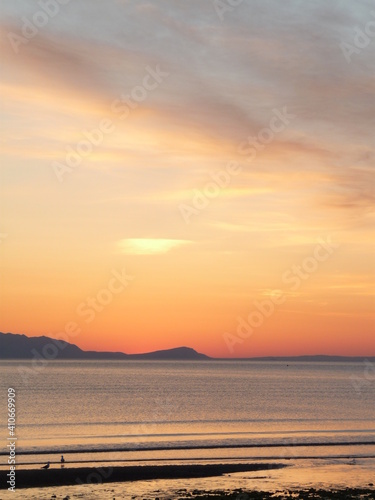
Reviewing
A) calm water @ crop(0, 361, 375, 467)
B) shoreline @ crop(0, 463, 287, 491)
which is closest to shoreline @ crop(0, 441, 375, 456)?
calm water @ crop(0, 361, 375, 467)

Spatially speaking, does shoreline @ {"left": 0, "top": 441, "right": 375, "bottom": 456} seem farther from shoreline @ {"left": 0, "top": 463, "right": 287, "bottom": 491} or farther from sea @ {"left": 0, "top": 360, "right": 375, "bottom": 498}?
shoreline @ {"left": 0, "top": 463, "right": 287, "bottom": 491}

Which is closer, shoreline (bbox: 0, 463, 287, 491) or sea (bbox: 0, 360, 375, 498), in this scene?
shoreline (bbox: 0, 463, 287, 491)

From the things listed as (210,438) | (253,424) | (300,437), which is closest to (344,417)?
(253,424)

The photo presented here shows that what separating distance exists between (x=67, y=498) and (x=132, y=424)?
183 feet

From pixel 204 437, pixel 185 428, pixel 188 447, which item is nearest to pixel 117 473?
pixel 188 447

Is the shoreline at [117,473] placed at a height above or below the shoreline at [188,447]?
below

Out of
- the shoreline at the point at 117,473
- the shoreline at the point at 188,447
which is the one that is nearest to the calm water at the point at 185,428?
the shoreline at the point at 188,447

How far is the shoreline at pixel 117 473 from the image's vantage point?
50219mm

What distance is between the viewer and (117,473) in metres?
54.1

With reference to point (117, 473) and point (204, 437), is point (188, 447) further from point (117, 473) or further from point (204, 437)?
point (117, 473)

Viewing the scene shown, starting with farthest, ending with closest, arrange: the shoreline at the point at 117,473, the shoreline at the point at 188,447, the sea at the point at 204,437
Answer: the shoreline at the point at 188,447 → the sea at the point at 204,437 → the shoreline at the point at 117,473

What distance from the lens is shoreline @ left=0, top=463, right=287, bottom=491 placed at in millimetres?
50219

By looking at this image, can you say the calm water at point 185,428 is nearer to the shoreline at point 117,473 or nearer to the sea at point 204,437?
the sea at point 204,437

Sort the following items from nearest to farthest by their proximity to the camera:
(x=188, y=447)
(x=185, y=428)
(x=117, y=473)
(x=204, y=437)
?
1. (x=117, y=473)
2. (x=188, y=447)
3. (x=204, y=437)
4. (x=185, y=428)
